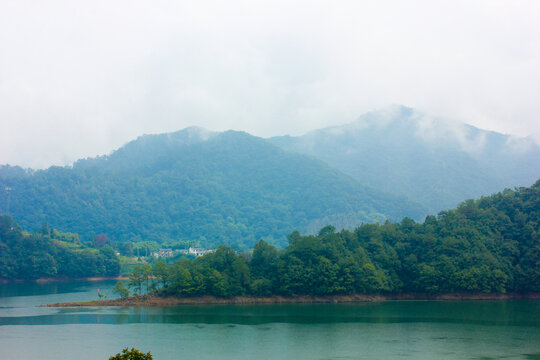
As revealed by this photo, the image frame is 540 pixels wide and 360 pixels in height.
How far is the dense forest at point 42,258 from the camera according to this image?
300 ft

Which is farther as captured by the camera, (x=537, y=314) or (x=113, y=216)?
(x=113, y=216)

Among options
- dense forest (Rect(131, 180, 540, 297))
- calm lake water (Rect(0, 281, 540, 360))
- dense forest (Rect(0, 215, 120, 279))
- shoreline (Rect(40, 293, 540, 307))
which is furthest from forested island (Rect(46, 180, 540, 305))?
dense forest (Rect(0, 215, 120, 279))

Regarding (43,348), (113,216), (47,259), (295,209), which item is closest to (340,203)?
(295,209)

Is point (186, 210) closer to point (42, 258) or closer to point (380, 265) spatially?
point (42, 258)

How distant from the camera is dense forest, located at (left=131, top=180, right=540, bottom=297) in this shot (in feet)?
185

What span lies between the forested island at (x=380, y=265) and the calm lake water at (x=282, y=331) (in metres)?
3.15

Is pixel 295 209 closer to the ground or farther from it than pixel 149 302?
farther from it

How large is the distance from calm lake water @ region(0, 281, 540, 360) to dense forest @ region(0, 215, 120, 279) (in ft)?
132

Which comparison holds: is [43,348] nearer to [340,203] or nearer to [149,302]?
[149,302]

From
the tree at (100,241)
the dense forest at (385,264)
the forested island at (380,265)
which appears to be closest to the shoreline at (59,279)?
the tree at (100,241)

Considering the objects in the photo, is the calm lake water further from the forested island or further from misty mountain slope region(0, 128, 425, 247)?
misty mountain slope region(0, 128, 425, 247)

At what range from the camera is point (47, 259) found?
307 feet

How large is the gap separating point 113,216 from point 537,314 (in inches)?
6124

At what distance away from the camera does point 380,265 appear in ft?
198
